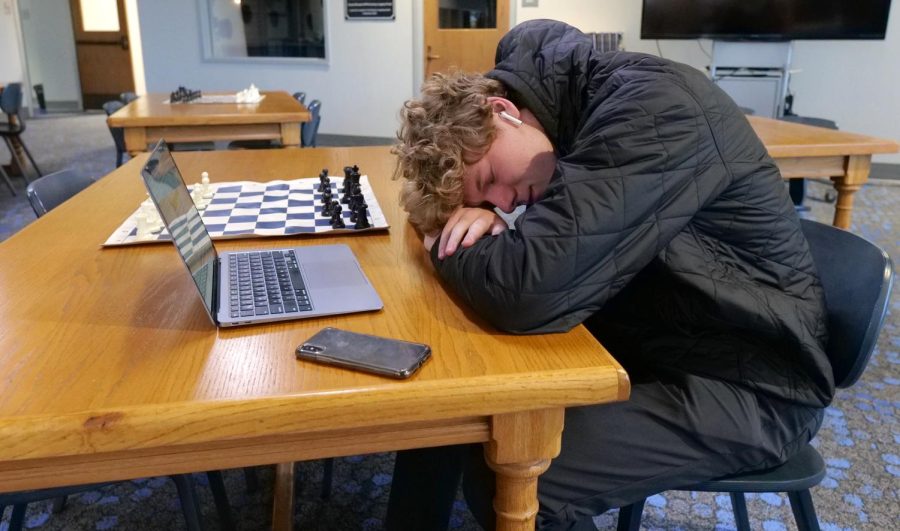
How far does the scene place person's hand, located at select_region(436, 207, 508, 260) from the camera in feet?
3.38

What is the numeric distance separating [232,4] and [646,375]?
6.93 metres

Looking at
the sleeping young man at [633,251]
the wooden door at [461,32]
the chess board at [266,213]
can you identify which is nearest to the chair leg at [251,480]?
the chess board at [266,213]

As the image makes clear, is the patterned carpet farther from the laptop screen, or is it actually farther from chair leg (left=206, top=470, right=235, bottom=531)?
the laptop screen

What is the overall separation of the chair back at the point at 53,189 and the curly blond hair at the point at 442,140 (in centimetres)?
96

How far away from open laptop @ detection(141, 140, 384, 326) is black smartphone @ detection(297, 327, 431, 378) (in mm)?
99

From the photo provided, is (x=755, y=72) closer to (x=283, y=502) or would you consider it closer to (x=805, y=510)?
(x=805, y=510)

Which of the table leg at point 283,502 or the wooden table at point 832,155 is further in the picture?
the wooden table at point 832,155

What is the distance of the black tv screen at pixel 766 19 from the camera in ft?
15.5

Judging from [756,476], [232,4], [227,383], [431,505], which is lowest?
[431,505]

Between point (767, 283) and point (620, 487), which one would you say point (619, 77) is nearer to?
point (767, 283)

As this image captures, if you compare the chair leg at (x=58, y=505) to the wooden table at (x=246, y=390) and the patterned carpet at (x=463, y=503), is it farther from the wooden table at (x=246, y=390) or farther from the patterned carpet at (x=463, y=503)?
the wooden table at (x=246, y=390)

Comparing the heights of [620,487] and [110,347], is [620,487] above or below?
below

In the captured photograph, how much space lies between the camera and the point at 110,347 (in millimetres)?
849

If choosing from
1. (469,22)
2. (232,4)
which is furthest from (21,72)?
(469,22)
